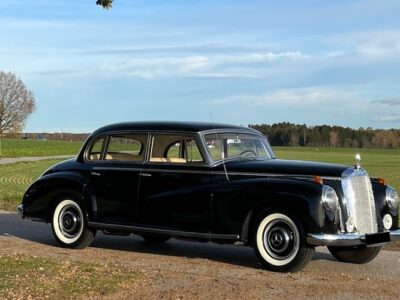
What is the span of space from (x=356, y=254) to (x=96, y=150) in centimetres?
403

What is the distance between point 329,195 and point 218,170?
4.96 ft

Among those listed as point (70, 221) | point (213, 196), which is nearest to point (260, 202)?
point (213, 196)

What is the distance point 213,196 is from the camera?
778 cm

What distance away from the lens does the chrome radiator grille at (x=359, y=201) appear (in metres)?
7.30

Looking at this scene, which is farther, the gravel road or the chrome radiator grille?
the chrome radiator grille

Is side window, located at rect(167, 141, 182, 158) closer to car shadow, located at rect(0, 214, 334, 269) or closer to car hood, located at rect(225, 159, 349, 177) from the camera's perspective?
car hood, located at rect(225, 159, 349, 177)

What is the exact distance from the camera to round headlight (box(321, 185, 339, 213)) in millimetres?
7098

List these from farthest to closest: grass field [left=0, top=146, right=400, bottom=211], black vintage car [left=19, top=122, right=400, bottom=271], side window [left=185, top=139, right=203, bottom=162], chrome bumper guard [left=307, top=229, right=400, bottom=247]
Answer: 1. grass field [left=0, top=146, right=400, bottom=211]
2. side window [left=185, top=139, right=203, bottom=162]
3. black vintage car [left=19, top=122, right=400, bottom=271]
4. chrome bumper guard [left=307, top=229, right=400, bottom=247]

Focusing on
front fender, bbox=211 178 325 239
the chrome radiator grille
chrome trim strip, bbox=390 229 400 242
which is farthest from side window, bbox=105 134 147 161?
chrome trim strip, bbox=390 229 400 242

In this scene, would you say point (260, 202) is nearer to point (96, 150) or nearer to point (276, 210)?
point (276, 210)

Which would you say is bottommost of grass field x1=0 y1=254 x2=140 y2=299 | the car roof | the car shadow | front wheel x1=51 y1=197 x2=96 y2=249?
the car shadow

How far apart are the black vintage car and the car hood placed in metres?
0.01

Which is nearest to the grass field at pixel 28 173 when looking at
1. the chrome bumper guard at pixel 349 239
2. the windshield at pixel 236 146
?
the windshield at pixel 236 146

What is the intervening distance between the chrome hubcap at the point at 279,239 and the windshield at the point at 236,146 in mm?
1260
